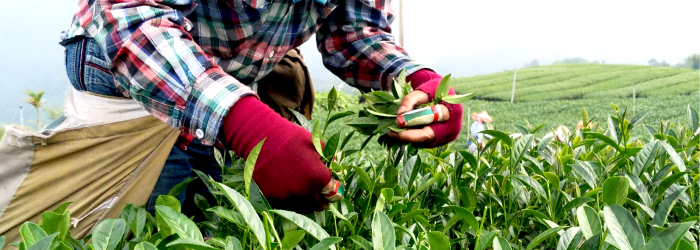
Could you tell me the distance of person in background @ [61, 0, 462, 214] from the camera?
2.34ft

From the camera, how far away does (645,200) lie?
692 mm

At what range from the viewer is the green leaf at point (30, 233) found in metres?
0.55

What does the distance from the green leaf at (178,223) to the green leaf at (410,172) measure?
1.20 feet

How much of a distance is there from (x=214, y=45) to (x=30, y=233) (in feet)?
2.39

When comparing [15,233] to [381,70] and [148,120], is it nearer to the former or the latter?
[148,120]

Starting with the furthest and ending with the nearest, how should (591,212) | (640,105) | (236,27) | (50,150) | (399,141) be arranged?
(640,105), (236,27), (50,150), (399,141), (591,212)

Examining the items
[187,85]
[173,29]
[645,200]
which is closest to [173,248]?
[187,85]

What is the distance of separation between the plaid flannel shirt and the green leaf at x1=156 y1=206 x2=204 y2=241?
0.27 m

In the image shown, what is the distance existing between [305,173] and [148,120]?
675 millimetres

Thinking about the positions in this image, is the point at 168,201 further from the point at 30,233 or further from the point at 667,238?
the point at 667,238

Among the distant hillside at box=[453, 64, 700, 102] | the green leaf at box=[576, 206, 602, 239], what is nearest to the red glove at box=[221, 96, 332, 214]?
the green leaf at box=[576, 206, 602, 239]

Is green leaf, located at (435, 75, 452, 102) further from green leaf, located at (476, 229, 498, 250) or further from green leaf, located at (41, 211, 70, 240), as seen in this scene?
green leaf, located at (41, 211, 70, 240)

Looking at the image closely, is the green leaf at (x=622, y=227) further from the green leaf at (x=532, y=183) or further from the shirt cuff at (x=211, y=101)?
the shirt cuff at (x=211, y=101)

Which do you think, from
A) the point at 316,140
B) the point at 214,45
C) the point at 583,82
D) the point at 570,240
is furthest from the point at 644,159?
the point at 583,82
